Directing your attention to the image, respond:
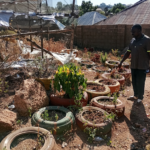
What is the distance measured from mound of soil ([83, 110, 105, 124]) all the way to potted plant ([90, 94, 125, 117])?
→ 242mm

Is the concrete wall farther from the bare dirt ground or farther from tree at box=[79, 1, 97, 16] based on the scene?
tree at box=[79, 1, 97, 16]

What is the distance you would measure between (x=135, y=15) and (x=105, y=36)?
10.6ft

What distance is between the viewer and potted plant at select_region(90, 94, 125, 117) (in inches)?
135

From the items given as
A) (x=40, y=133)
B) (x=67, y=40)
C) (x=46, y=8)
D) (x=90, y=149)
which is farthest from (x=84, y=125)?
(x=46, y=8)

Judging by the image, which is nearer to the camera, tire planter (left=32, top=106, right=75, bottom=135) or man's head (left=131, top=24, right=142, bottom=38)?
tire planter (left=32, top=106, right=75, bottom=135)

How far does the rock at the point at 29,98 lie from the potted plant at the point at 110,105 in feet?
3.73

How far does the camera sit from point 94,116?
123 inches

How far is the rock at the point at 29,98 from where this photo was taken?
3.19 meters

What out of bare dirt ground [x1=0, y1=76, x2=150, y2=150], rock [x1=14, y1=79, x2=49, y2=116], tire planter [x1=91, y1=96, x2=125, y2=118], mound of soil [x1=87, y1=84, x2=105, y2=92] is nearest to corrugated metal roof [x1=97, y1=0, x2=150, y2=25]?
mound of soil [x1=87, y1=84, x2=105, y2=92]

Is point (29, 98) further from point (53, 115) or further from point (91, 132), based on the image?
point (91, 132)

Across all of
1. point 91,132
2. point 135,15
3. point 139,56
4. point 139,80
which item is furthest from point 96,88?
point 135,15

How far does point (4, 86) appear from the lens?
4035mm

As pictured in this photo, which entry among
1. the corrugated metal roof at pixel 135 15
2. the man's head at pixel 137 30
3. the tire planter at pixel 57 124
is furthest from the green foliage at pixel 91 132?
the corrugated metal roof at pixel 135 15

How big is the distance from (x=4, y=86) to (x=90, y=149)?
2616 mm
